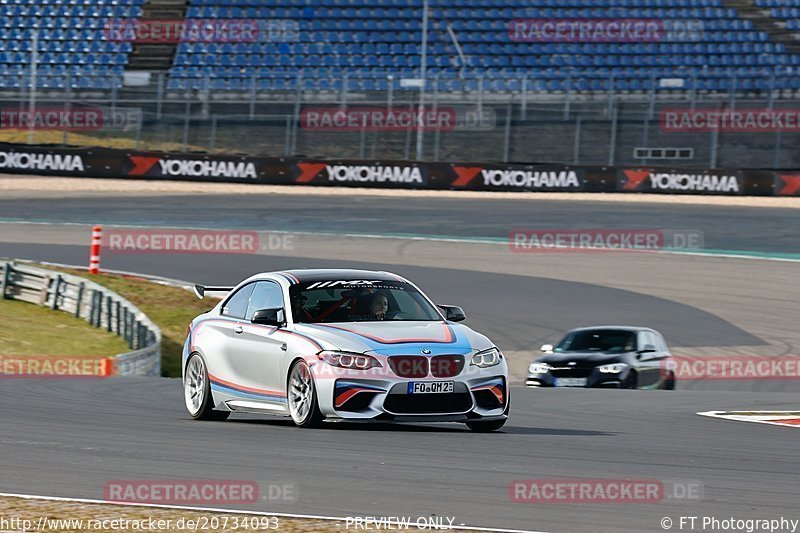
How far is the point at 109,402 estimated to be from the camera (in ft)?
42.6

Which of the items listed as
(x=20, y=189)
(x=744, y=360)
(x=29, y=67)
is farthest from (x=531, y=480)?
(x=29, y=67)

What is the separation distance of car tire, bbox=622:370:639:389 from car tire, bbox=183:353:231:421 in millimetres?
8149

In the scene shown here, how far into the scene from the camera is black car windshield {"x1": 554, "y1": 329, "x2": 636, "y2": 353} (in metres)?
19.9

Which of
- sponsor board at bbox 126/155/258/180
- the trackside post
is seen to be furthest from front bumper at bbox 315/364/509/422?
sponsor board at bbox 126/155/258/180

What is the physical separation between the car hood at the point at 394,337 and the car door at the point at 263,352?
319 millimetres

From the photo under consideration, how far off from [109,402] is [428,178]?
32762 millimetres

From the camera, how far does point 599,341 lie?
20203mm

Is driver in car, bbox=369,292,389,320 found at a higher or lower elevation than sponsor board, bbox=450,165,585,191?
higher

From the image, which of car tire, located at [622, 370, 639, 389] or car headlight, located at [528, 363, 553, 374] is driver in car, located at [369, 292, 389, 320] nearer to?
car headlight, located at [528, 363, 553, 374]

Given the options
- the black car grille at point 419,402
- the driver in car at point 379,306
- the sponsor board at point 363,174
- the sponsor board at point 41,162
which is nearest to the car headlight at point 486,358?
the black car grille at point 419,402

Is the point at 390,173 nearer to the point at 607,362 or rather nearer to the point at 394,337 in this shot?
the point at 607,362

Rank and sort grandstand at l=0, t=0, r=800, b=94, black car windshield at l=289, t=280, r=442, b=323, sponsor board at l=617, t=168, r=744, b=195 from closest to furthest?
black car windshield at l=289, t=280, r=442, b=323 < sponsor board at l=617, t=168, r=744, b=195 < grandstand at l=0, t=0, r=800, b=94

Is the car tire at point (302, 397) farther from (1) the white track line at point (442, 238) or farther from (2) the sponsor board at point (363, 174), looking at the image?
(2) the sponsor board at point (363, 174)

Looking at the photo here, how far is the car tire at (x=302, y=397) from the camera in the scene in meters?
10.6
